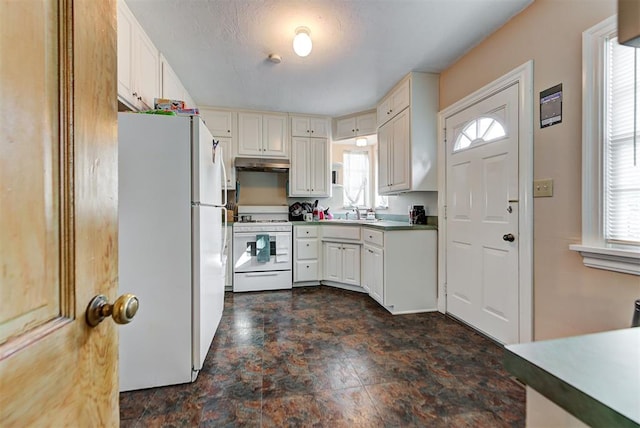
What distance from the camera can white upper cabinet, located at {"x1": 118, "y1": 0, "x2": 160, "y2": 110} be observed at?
181 centimetres

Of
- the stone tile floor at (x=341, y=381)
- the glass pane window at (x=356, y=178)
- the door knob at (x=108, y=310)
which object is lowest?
the stone tile floor at (x=341, y=381)

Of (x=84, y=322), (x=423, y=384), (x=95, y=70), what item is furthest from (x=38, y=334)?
(x=423, y=384)

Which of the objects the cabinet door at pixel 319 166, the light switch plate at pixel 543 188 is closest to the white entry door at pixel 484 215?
the light switch plate at pixel 543 188

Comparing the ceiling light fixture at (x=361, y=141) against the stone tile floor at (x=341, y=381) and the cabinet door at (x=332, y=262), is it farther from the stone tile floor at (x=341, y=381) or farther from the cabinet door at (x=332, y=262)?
the stone tile floor at (x=341, y=381)

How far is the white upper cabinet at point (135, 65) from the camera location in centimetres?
181

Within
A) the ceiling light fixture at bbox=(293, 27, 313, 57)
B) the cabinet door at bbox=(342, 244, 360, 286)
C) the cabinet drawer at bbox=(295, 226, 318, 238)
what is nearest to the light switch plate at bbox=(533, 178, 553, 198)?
the ceiling light fixture at bbox=(293, 27, 313, 57)

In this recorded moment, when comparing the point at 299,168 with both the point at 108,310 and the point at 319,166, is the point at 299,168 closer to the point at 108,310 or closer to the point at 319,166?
the point at 319,166

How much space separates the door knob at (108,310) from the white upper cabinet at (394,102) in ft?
9.61

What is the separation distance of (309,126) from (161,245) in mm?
2849

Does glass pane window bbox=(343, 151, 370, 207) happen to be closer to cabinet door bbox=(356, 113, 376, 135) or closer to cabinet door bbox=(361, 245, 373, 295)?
cabinet door bbox=(356, 113, 376, 135)

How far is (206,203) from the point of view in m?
1.83

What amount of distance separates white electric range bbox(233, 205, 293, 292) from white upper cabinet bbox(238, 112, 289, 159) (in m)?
1.01

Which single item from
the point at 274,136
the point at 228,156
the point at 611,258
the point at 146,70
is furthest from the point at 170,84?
the point at 611,258

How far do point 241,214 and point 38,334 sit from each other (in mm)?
3731
